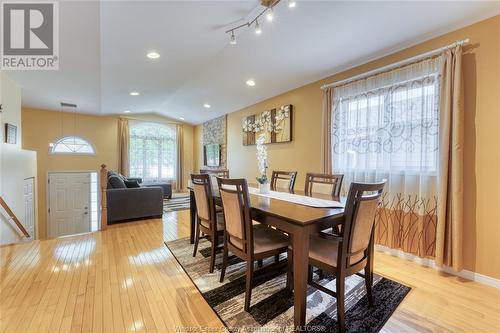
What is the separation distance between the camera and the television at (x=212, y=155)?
688 cm

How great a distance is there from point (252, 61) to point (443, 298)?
3.57 metres

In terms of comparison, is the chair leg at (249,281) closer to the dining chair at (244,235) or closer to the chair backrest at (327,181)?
the dining chair at (244,235)

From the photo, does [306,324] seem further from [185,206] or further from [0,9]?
[185,206]

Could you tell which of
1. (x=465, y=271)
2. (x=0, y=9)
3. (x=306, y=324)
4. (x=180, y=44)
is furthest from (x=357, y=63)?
(x=0, y=9)

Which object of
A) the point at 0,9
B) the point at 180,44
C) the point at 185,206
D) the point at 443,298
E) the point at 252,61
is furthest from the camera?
the point at 185,206

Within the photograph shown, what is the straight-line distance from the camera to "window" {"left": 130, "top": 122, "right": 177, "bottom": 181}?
7602 mm

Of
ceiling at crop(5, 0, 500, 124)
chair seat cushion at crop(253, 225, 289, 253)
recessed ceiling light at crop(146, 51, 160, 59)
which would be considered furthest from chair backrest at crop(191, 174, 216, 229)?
recessed ceiling light at crop(146, 51, 160, 59)

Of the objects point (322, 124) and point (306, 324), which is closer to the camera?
point (306, 324)

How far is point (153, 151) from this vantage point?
794 centimetres

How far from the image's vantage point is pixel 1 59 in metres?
3.04

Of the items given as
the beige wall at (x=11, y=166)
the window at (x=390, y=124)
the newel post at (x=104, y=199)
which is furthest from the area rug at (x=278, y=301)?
the beige wall at (x=11, y=166)

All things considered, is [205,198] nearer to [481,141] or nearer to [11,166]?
[481,141]

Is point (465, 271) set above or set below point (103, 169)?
below

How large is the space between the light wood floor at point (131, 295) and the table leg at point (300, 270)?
589 millimetres
